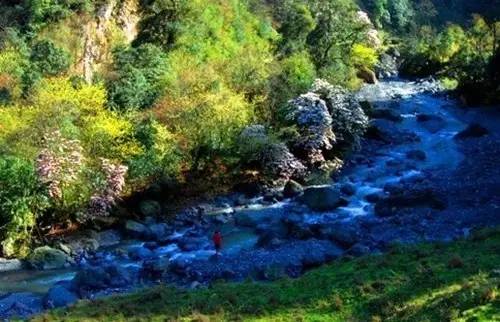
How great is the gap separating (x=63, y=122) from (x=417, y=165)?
28677 mm

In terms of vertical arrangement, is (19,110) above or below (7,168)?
above

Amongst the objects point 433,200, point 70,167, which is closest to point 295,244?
point 433,200

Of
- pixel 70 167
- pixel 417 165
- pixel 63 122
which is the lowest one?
pixel 417 165

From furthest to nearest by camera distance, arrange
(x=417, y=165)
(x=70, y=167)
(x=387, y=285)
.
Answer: (x=417, y=165), (x=70, y=167), (x=387, y=285)

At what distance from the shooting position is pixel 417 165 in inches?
2031

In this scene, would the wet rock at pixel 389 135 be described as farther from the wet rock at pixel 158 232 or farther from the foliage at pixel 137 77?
the wet rock at pixel 158 232

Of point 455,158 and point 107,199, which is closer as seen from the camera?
point 107,199

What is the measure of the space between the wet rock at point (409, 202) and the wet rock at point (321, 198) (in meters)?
2.91

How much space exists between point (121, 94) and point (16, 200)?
14.1m

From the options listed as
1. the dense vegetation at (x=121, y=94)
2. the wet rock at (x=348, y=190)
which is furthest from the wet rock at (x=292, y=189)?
the dense vegetation at (x=121, y=94)

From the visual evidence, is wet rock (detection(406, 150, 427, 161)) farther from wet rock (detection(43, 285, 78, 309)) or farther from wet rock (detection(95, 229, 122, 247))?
wet rock (detection(43, 285, 78, 309))

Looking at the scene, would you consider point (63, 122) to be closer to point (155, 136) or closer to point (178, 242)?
point (155, 136)

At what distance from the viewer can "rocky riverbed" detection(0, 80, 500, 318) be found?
3117 centimetres

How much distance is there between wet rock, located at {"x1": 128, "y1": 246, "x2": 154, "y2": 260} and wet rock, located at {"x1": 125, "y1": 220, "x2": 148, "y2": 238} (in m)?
2.24
